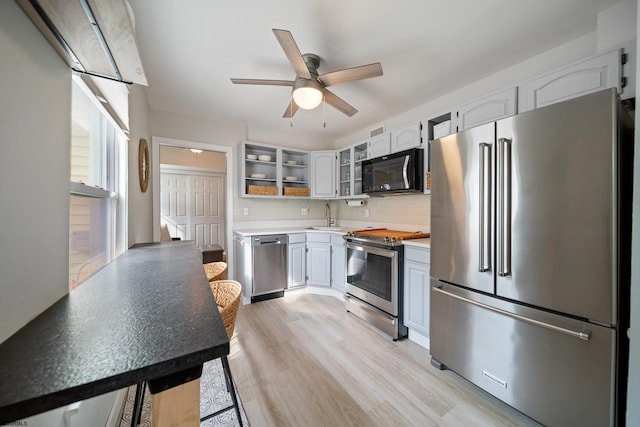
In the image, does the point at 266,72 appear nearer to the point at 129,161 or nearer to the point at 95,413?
the point at 129,161

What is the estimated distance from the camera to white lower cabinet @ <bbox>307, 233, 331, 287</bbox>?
132 inches

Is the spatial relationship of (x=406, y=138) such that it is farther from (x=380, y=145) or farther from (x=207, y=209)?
(x=207, y=209)

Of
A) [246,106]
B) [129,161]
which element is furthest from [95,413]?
[246,106]

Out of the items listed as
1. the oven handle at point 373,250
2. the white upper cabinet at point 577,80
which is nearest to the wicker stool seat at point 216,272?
the oven handle at point 373,250

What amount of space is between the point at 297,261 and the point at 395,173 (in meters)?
1.78

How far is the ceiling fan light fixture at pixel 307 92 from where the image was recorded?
1833 millimetres

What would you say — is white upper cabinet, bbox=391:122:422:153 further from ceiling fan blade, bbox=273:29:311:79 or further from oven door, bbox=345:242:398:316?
ceiling fan blade, bbox=273:29:311:79

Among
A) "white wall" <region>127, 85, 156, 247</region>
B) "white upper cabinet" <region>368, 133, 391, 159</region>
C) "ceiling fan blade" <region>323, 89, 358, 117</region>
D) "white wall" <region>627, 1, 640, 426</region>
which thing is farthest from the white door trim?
"white wall" <region>627, 1, 640, 426</region>

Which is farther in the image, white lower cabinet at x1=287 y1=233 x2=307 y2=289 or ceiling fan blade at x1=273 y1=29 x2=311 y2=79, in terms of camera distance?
white lower cabinet at x1=287 y1=233 x2=307 y2=289

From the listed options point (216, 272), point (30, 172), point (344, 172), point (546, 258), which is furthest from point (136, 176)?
point (546, 258)

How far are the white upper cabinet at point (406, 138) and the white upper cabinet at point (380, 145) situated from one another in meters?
0.07

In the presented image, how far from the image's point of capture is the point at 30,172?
0.70m

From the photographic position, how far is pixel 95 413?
1.09 metres

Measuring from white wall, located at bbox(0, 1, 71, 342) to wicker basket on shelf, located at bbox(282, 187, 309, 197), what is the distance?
288cm
